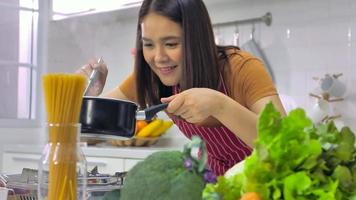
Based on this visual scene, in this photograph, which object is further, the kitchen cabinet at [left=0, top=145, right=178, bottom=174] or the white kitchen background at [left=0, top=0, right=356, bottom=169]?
the kitchen cabinet at [left=0, top=145, right=178, bottom=174]

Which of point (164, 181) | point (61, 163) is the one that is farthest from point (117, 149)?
point (164, 181)

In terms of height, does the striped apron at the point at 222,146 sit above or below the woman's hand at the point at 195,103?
below

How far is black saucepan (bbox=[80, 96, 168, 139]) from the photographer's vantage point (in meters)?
0.86

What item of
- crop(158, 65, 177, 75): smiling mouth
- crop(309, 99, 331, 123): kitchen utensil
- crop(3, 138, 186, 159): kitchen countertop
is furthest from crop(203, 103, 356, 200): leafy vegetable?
crop(309, 99, 331, 123): kitchen utensil

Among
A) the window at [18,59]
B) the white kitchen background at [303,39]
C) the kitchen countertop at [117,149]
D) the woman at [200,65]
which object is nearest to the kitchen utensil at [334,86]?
the white kitchen background at [303,39]

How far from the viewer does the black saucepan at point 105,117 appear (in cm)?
86

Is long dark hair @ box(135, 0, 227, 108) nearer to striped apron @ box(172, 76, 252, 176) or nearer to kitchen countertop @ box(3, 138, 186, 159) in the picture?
striped apron @ box(172, 76, 252, 176)

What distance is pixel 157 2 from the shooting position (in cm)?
126

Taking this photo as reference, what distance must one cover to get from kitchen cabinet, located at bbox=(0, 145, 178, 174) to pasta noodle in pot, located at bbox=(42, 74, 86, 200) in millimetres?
1432

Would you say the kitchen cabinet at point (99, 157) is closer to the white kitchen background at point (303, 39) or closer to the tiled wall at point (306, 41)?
the white kitchen background at point (303, 39)

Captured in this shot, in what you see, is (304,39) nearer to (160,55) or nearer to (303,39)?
(303,39)

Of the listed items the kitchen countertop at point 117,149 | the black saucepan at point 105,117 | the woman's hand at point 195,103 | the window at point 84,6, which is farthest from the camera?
the window at point 84,6

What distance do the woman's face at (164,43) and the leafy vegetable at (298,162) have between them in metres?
0.78

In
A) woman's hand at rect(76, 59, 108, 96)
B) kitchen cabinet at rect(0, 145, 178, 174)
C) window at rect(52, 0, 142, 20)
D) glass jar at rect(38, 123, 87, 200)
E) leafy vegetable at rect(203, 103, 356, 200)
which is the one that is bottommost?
kitchen cabinet at rect(0, 145, 178, 174)
